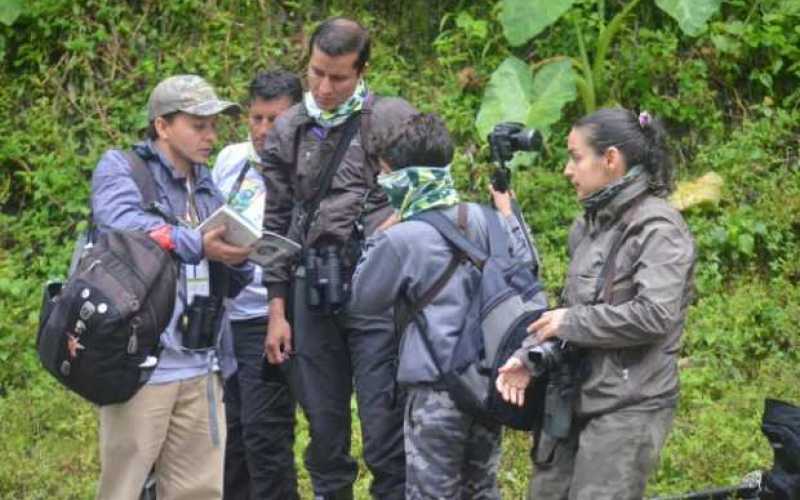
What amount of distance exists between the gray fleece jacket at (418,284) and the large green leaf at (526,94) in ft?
13.4

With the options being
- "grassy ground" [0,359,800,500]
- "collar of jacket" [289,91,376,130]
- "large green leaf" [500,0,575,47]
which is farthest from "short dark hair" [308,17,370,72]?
"large green leaf" [500,0,575,47]

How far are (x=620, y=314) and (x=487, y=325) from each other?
20.1 inches

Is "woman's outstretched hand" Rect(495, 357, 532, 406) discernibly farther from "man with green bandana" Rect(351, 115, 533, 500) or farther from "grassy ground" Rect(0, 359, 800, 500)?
"grassy ground" Rect(0, 359, 800, 500)

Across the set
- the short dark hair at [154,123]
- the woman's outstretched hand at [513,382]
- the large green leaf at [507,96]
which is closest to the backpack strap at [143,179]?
the short dark hair at [154,123]

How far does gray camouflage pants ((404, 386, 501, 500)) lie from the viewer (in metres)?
5.06

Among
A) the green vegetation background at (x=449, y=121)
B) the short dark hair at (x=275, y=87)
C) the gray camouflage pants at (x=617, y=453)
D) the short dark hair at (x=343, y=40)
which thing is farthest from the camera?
the green vegetation background at (x=449, y=121)

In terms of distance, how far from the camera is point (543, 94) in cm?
930

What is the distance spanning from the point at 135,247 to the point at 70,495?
2.38 m

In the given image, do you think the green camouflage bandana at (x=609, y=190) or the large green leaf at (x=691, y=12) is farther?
the large green leaf at (x=691, y=12)

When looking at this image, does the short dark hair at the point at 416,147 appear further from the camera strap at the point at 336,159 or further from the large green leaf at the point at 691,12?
the large green leaf at the point at 691,12

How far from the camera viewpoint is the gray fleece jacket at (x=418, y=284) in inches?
200

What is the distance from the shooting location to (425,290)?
5.11 m

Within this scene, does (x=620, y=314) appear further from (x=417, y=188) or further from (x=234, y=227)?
(x=234, y=227)

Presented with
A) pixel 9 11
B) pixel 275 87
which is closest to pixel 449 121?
pixel 9 11
